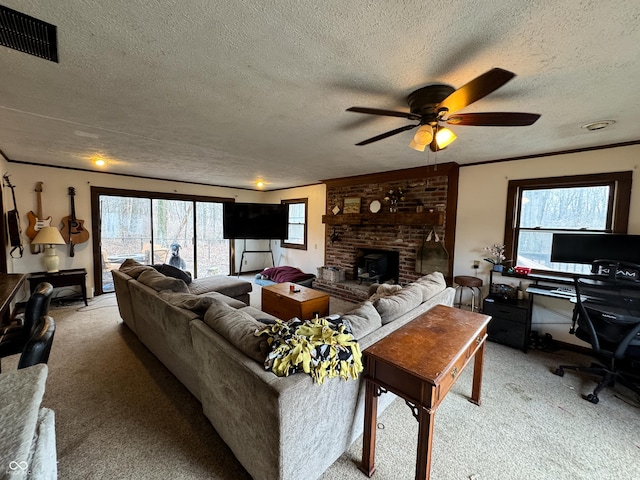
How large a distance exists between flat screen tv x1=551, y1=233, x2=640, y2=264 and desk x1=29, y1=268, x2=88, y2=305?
22.1ft

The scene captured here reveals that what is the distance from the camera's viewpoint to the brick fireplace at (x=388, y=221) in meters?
4.01

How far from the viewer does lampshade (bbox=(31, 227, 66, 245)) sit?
3890 mm

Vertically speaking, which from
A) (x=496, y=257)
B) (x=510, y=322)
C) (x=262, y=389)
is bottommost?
(x=510, y=322)

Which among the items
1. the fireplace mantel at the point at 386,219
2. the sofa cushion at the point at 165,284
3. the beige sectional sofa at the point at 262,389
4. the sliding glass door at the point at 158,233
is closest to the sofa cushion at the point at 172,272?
the sofa cushion at the point at 165,284

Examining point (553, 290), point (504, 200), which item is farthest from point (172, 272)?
point (553, 290)

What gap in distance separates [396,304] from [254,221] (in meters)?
4.99

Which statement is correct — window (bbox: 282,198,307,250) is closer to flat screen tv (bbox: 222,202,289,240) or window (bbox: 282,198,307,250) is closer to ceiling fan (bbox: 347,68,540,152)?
flat screen tv (bbox: 222,202,289,240)

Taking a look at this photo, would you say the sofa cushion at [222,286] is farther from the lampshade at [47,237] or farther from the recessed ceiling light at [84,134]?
the lampshade at [47,237]

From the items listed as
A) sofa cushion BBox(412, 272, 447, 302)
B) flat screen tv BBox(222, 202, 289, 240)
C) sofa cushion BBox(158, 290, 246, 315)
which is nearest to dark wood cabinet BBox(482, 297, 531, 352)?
sofa cushion BBox(412, 272, 447, 302)

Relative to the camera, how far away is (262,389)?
1.22 meters

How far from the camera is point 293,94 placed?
1836mm

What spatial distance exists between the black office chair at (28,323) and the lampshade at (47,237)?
2.51 m

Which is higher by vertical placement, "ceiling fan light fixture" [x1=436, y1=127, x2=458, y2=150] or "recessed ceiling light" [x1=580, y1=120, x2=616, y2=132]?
"recessed ceiling light" [x1=580, y1=120, x2=616, y2=132]

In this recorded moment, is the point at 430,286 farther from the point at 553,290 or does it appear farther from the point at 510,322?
the point at 553,290
